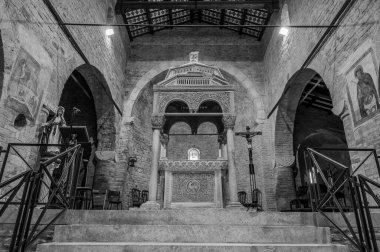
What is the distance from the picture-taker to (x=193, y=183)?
18.2 ft

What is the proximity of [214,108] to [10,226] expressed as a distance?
5.34 meters

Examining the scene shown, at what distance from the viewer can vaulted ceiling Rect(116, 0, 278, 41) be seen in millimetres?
9680

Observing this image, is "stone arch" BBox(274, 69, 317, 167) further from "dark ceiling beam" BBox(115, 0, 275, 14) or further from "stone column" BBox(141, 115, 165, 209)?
"stone column" BBox(141, 115, 165, 209)

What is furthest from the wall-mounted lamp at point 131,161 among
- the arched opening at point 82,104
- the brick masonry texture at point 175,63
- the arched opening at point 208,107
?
the arched opening at point 208,107

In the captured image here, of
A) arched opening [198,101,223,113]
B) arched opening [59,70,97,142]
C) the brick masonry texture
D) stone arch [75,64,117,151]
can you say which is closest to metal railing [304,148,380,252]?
the brick masonry texture

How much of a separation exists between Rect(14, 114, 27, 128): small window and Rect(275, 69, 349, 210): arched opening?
7.14 m

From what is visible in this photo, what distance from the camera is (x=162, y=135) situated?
6.64 metres

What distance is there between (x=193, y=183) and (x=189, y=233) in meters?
2.66

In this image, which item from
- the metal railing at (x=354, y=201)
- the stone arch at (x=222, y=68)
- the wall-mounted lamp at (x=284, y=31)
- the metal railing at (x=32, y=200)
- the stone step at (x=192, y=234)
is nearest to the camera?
the metal railing at (x=32, y=200)

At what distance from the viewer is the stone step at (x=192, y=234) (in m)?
2.84

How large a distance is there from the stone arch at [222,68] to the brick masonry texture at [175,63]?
0.14 feet

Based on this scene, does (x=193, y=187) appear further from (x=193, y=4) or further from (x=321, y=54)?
(x=193, y=4)

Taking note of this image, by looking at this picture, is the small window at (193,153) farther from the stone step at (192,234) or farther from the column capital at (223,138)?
the stone step at (192,234)

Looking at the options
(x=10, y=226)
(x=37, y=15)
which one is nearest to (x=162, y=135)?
(x=37, y=15)
